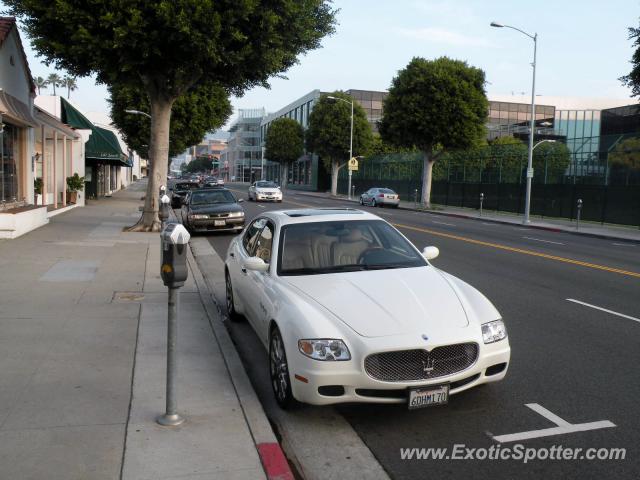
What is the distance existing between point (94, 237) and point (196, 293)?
8.31 m

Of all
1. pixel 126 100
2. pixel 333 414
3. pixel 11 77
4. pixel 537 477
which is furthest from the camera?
pixel 126 100

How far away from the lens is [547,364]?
20.1 feet

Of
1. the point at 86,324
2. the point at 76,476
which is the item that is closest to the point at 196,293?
the point at 86,324

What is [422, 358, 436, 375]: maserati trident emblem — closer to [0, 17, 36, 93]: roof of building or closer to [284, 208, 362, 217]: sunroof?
[284, 208, 362, 217]: sunroof

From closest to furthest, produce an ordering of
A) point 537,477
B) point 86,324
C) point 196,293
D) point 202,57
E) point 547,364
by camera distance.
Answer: point 537,477 → point 547,364 → point 86,324 → point 196,293 → point 202,57

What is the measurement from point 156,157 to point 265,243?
43.8 ft

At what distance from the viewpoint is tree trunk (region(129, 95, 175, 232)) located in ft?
60.8

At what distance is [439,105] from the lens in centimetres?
3775

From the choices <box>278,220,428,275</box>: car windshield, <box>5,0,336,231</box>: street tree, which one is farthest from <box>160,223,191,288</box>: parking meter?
<box>5,0,336,231</box>: street tree

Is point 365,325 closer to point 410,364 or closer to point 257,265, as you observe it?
point 410,364

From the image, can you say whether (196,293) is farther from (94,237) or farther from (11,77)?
(11,77)

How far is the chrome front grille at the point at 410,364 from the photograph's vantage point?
175 inches

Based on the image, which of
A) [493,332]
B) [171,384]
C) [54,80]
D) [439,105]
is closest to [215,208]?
[171,384]

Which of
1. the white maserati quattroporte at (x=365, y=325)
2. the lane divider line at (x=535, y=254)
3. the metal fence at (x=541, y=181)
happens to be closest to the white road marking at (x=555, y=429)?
the white maserati quattroporte at (x=365, y=325)
